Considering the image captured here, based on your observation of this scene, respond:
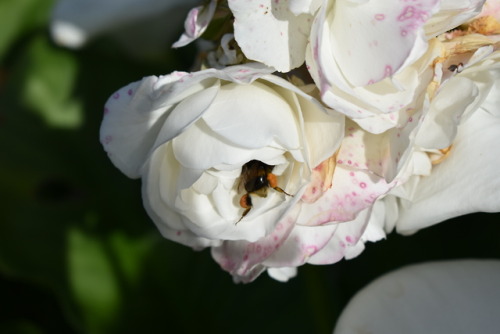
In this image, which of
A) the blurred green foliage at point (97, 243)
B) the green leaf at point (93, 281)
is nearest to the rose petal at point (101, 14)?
the blurred green foliage at point (97, 243)

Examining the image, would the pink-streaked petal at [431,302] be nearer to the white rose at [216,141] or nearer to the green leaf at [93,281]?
the white rose at [216,141]

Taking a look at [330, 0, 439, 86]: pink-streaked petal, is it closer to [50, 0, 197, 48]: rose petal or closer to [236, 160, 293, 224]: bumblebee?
[236, 160, 293, 224]: bumblebee

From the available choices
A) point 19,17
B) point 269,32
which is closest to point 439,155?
point 269,32

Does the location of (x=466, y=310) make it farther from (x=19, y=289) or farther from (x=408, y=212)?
(x=19, y=289)

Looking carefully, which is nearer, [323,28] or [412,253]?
[323,28]

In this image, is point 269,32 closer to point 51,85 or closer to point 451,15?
point 451,15

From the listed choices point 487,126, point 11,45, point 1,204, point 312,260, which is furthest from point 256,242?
point 11,45
